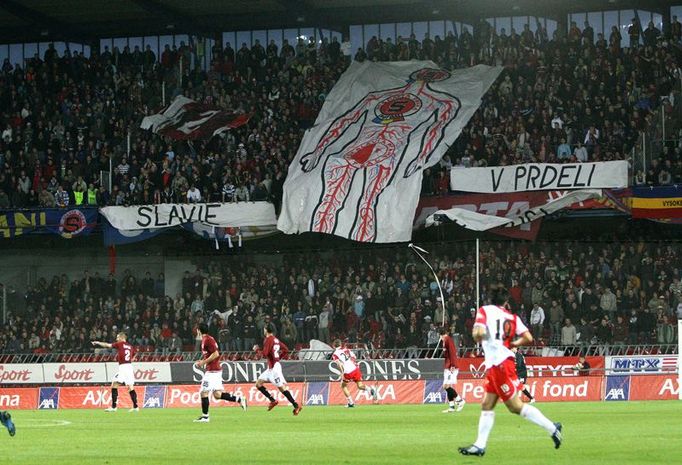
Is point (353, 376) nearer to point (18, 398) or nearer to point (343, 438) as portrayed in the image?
point (18, 398)

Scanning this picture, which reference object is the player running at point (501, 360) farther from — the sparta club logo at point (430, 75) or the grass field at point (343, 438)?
the sparta club logo at point (430, 75)

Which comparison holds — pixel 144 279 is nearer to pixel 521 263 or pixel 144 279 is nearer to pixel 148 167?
pixel 148 167

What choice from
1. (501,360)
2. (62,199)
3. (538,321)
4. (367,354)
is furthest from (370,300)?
(501,360)

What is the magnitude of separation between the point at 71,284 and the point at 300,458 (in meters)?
35.7

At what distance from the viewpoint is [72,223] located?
48188mm

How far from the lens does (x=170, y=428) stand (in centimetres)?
2484

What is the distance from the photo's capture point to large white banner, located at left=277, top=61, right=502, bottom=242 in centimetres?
4288

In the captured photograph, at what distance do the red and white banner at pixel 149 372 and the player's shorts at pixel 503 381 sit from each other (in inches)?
1046

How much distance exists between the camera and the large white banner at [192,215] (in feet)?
150

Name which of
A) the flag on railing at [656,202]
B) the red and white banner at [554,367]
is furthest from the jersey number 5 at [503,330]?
the flag on railing at [656,202]

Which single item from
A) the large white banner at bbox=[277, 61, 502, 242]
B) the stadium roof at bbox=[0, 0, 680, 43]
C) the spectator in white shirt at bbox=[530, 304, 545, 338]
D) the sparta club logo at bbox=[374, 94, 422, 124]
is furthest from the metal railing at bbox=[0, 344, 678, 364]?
the stadium roof at bbox=[0, 0, 680, 43]

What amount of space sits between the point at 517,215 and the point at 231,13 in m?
19.9

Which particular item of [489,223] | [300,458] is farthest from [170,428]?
[489,223]

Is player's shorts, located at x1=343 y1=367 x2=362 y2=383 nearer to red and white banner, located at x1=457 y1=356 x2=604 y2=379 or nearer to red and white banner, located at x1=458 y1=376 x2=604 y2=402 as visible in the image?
red and white banner, located at x1=458 y1=376 x2=604 y2=402
